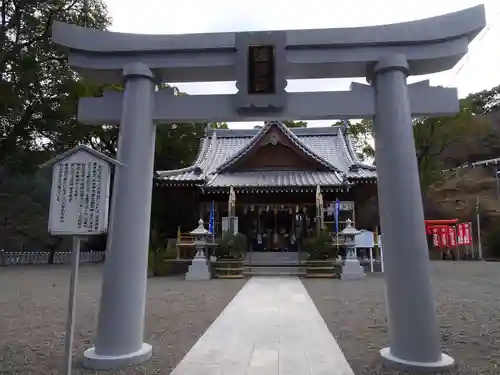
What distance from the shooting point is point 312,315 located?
25.5ft

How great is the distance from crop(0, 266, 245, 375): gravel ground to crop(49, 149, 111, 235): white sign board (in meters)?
1.66

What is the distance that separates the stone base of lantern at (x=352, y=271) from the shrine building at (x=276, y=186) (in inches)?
109

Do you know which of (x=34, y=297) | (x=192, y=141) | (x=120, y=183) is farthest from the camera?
(x=192, y=141)

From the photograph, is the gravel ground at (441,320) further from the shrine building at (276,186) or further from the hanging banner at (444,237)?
the hanging banner at (444,237)

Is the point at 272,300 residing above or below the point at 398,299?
below

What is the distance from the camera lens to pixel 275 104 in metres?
5.07

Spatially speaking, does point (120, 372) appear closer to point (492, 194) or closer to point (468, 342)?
point (468, 342)

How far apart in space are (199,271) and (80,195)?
11365 millimetres

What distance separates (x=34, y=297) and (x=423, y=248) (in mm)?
9873

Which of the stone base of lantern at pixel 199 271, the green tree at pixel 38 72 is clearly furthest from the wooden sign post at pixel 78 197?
the green tree at pixel 38 72

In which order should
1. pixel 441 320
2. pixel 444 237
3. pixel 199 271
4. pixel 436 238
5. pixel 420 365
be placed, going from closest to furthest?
pixel 420 365
pixel 441 320
pixel 199 271
pixel 444 237
pixel 436 238

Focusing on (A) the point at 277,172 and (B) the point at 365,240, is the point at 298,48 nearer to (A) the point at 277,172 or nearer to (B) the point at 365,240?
(B) the point at 365,240

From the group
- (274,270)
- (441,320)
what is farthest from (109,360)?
(274,270)

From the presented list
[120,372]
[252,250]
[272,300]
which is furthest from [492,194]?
[120,372]
